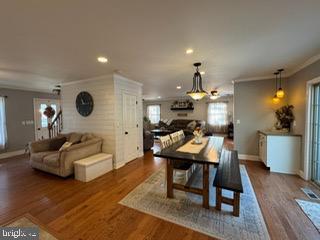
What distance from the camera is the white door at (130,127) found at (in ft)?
14.4

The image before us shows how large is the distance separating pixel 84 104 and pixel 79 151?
1.49 metres

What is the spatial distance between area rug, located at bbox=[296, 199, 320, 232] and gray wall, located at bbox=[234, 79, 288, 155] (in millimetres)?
2220

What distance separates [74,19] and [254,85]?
15.6 feet

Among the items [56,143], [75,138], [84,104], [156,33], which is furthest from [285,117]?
[56,143]

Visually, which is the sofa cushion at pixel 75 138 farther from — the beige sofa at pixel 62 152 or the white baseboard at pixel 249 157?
the white baseboard at pixel 249 157

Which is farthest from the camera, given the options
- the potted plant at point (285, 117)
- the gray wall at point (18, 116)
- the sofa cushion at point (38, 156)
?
the gray wall at point (18, 116)

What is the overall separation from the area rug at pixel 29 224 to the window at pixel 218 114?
942 cm

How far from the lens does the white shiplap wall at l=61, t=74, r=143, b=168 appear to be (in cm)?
402

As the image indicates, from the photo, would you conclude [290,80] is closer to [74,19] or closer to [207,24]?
[207,24]

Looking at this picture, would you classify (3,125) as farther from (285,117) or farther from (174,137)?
(285,117)

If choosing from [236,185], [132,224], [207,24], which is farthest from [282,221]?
[207,24]

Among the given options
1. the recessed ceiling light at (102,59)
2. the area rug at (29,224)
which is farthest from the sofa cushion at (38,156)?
the recessed ceiling light at (102,59)

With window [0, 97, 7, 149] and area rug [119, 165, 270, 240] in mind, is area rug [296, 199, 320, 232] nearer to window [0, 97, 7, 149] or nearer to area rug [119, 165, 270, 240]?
area rug [119, 165, 270, 240]

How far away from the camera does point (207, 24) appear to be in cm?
177
